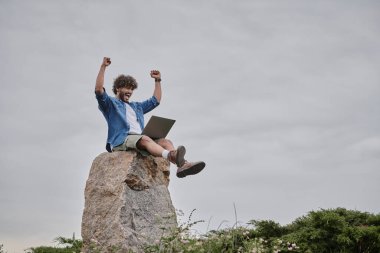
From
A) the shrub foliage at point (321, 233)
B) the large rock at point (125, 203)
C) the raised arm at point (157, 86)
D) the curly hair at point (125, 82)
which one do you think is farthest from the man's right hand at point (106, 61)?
the shrub foliage at point (321, 233)

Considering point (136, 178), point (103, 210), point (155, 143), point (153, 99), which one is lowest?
point (103, 210)

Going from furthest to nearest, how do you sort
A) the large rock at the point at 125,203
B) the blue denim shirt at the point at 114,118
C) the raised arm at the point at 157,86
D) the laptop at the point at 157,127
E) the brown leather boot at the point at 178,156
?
the raised arm at the point at 157,86
the blue denim shirt at the point at 114,118
the laptop at the point at 157,127
the brown leather boot at the point at 178,156
the large rock at the point at 125,203

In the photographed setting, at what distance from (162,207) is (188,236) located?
1.53 m

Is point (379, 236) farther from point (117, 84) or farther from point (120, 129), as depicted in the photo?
point (117, 84)

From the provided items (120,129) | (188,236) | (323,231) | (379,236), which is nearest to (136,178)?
(120,129)

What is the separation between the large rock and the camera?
20.2 ft

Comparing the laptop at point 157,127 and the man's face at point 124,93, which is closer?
the laptop at point 157,127

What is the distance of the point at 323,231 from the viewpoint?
7.04 metres

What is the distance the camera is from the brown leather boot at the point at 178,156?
6.25 m

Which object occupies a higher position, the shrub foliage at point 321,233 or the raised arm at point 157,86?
the raised arm at point 157,86

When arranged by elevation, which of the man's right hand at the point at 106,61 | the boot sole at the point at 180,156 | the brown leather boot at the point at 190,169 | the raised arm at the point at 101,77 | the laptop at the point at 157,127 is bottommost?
the brown leather boot at the point at 190,169

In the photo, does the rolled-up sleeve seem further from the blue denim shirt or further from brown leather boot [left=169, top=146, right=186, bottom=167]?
brown leather boot [left=169, top=146, right=186, bottom=167]

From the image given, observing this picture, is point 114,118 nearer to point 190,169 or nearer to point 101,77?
point 101,77

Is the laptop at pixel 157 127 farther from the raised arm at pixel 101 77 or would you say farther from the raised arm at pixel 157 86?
the raised arm at pixel 157 86
